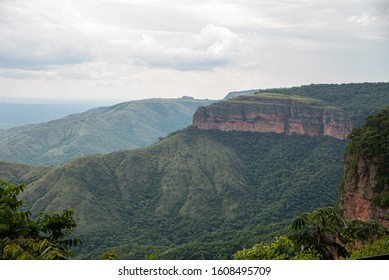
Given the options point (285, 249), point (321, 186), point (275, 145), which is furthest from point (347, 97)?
point (285, 249)

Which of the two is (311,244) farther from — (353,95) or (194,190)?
(353,95)

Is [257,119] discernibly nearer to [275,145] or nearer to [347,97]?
[275,145]

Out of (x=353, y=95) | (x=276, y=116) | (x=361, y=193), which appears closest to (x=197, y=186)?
(x=276, y=116)

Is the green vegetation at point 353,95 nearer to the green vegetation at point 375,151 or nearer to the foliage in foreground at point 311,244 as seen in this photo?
the green vegetation at point 375,151

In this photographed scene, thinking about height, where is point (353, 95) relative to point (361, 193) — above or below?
above

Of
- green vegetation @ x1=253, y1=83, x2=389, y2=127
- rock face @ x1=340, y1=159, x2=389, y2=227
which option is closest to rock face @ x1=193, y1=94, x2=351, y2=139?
green vegetation @ x1=253, y1=83, x2=389, y2=127

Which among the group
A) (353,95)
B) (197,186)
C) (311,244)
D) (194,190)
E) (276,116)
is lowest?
(194,190)

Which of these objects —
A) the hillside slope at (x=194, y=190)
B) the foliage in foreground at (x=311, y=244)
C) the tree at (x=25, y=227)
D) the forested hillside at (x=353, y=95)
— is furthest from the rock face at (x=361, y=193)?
the forested hillside at (x=353, y=95)

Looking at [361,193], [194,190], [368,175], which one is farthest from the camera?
[194,190]
